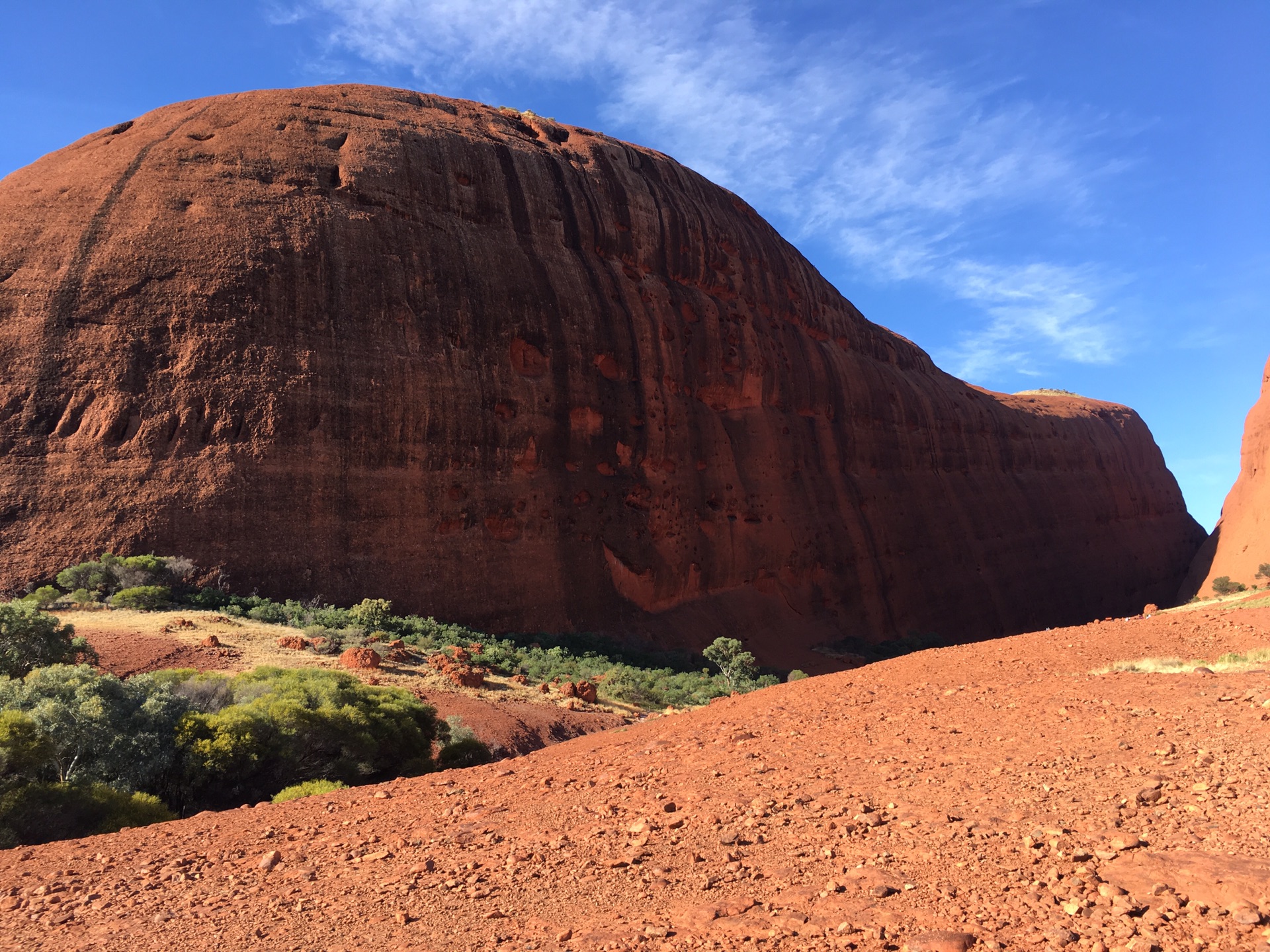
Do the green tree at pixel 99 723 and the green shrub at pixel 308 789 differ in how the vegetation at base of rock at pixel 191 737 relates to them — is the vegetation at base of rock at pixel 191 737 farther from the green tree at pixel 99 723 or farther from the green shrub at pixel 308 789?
the green shrub at pixel 308 789

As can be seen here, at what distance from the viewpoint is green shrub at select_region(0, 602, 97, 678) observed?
11.2 m

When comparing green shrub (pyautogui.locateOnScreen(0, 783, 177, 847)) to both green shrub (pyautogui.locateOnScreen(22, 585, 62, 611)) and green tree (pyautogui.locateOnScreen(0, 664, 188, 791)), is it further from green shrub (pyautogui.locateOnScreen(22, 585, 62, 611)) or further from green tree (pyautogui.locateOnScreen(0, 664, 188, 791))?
green shrub (pyautogui.locateOnScreen(22, 585, 62, 611))

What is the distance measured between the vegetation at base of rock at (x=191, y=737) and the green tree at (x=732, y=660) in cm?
1089

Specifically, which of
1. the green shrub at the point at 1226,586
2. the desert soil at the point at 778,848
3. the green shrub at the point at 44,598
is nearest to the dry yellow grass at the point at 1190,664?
the desert soil at the point at 778,848

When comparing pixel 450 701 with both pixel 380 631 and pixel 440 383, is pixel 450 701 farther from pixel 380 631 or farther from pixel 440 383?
pixel 440 383

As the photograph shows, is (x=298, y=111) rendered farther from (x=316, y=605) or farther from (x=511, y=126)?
(x=316, y=605)

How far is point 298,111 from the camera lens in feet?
76.2

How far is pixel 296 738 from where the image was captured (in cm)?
930

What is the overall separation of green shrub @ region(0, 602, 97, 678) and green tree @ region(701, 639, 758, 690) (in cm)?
1311

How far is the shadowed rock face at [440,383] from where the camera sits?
18188 millimetres

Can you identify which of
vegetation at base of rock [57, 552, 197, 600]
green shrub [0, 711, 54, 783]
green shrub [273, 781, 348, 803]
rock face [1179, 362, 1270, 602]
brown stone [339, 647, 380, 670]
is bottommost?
green shrub [273, 781, 348, 803]

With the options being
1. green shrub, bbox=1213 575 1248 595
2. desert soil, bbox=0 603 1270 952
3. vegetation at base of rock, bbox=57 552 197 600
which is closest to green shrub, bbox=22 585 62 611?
vegetation at base of rock, bbox=57 552 197 600

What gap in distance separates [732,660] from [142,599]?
1320cm

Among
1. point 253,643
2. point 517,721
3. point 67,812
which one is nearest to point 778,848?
point 67,812
